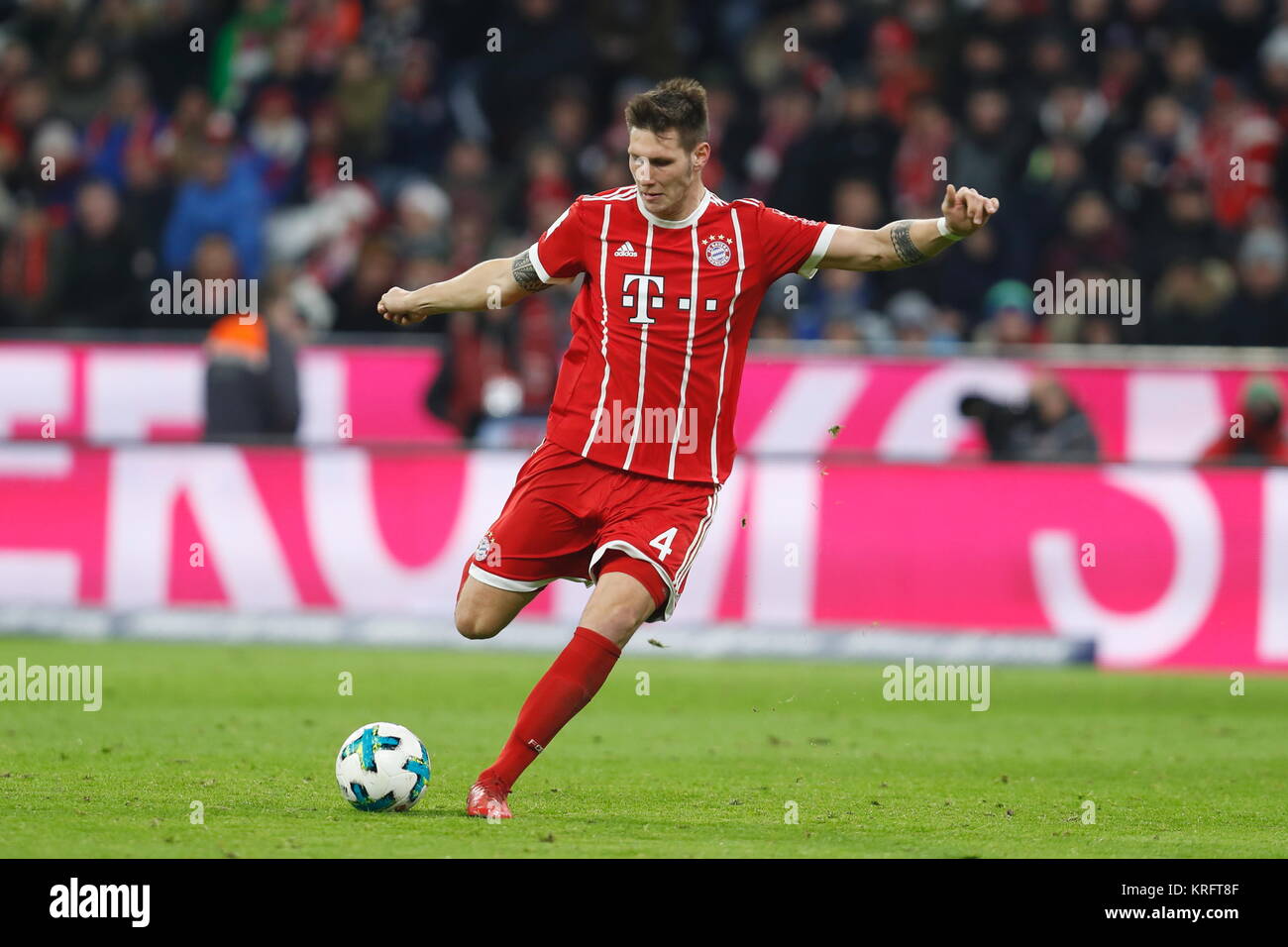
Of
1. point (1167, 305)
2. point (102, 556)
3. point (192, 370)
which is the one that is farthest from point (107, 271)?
point (1167, 305)

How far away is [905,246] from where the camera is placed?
759cm

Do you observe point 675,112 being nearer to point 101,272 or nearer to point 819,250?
point 819,250

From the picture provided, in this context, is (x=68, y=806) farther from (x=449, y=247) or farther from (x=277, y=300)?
(x=449, y=247)

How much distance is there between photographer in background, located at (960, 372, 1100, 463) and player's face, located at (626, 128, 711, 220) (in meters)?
7.36

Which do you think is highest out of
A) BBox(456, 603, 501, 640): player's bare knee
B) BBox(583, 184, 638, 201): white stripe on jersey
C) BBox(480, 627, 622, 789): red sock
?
BBox(583, 184, 638, 201): white stripe on jersey

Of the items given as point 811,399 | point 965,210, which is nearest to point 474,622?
point 965,210

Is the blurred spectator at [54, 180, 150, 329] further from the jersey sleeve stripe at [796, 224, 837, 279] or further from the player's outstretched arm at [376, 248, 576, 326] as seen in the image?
the jersey sleeve stripe at [796, 224, 837, 279]

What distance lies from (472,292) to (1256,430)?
868cm

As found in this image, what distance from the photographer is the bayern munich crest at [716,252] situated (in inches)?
303

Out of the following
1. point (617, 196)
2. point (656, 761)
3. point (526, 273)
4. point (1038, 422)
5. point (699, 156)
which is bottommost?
point (656, 761)

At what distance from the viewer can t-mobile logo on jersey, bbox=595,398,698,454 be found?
7.64 metres

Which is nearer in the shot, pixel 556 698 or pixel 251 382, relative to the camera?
pixel 556 698

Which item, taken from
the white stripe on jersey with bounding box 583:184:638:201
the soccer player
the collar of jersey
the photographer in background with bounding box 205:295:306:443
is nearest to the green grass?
the soccer player

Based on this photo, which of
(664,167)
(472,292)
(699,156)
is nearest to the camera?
(664,167)
